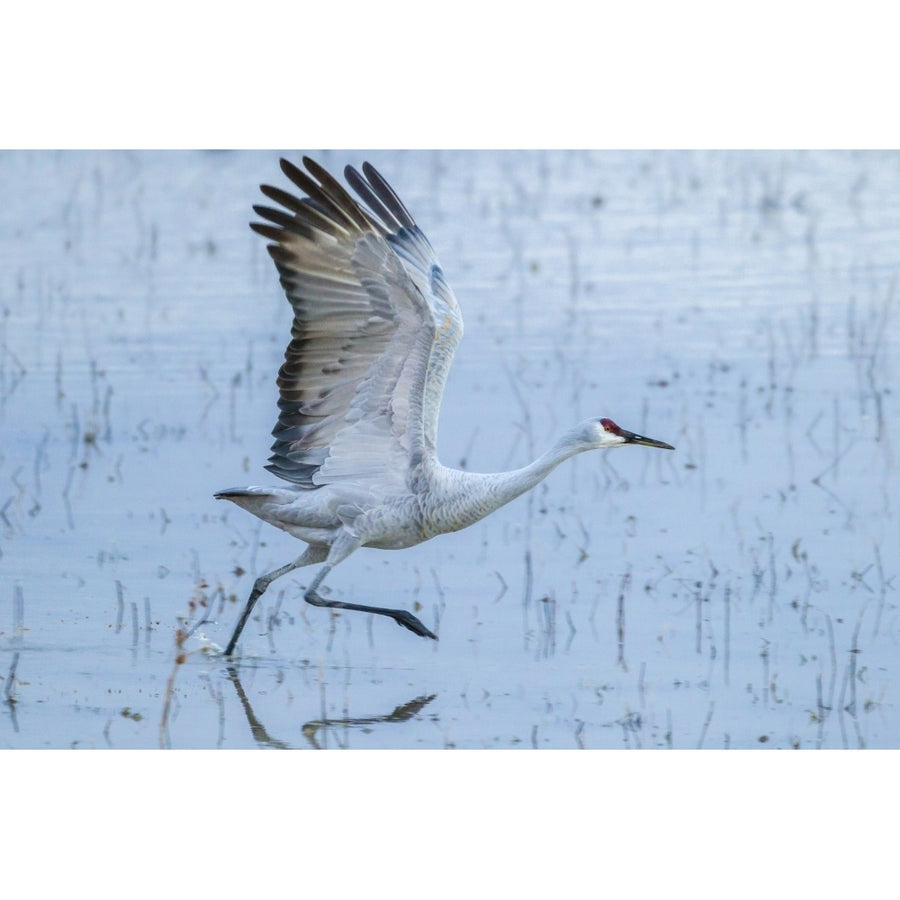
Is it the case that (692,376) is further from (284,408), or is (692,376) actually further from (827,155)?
(284,408)

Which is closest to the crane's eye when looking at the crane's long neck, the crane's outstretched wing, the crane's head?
the crane's head

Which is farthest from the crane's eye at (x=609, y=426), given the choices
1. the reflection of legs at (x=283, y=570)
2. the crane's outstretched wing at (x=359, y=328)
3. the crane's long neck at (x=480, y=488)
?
the reflection of legs at (x=283, y=570)

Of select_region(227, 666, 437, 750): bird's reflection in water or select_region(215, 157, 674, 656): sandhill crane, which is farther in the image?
select_region(215, 157, 674, 656): sandhill crane

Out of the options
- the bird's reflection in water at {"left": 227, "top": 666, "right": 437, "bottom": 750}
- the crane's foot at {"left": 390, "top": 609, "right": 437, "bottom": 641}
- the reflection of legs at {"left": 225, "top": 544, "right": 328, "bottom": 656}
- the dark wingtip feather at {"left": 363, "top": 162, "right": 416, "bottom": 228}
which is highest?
the dark wingtip feather at {"left": 363, "top": 162, "right": 416, "bottom": 228}

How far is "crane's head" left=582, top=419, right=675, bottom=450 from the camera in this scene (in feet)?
19.1

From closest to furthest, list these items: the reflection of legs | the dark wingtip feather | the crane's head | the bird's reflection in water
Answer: the bird's reflection in water → the dark wingtip feather → the crane's head → the reflection of legs

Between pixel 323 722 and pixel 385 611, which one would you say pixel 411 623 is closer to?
pixel 385 611

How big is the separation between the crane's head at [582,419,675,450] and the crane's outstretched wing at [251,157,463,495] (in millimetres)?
515


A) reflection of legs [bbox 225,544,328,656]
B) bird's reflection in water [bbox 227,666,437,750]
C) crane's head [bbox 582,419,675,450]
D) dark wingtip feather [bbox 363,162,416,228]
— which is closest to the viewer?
bird's reflection in water [bbox 227,666,437,750]

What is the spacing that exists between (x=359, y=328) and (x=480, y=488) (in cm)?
66

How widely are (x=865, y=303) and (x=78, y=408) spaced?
3.39m

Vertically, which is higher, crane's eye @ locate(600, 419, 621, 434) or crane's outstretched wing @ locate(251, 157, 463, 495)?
crane's outstretched wing @ locate(251, 157, 463, 495)

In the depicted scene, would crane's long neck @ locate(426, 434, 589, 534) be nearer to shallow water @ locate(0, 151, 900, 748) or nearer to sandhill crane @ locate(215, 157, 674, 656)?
sandhill crane @ locate(215, 157, 674, 656)

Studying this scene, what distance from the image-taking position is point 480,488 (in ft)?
19.0
